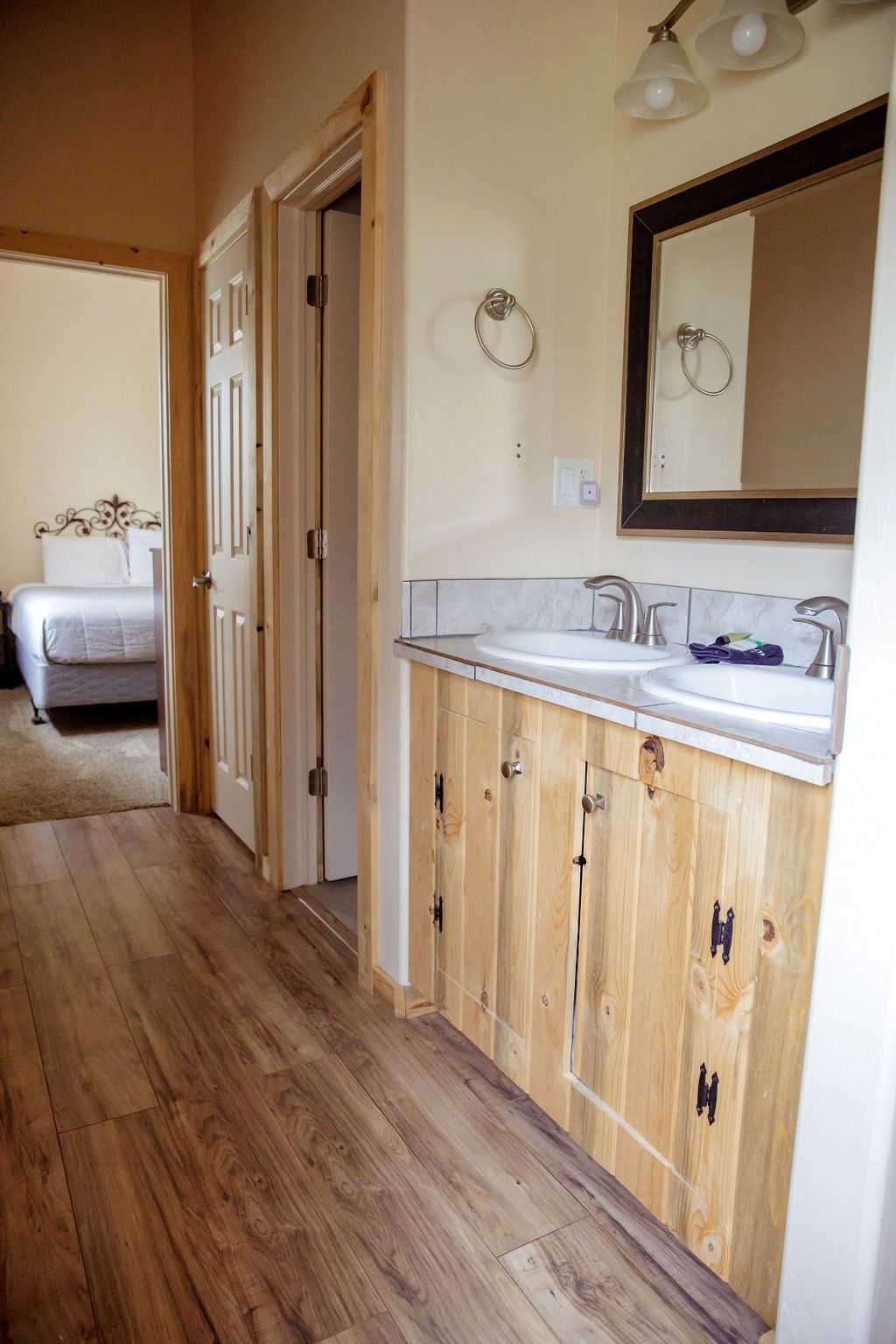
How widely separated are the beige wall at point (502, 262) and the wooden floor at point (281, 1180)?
1089 millimetres

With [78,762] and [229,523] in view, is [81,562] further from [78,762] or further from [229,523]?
[229,523]

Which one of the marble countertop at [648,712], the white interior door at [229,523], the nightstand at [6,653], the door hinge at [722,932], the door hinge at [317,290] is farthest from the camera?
the nightstand at [6,653]

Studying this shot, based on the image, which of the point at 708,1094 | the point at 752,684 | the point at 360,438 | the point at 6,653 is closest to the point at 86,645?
the point at 6,653

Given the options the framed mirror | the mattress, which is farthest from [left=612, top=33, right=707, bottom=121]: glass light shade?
the mattress

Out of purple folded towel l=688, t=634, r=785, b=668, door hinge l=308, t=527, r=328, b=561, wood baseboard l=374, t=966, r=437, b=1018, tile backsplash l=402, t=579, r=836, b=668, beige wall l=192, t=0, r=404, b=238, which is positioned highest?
beige wall l=192, t=0, r=404, b=238

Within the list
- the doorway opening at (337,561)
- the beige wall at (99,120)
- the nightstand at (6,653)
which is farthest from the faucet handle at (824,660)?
the nightstand at (6,653)

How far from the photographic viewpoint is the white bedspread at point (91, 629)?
15.5 ft

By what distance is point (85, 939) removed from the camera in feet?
8.19

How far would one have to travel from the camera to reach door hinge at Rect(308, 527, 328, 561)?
2.74 meters

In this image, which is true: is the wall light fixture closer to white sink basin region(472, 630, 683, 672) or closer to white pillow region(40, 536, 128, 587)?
white sink basin region(472, 630, 683, 672)

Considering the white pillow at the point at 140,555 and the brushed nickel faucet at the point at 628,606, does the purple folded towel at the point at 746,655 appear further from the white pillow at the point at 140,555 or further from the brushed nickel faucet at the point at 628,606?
the white pillow at the point at 140,555

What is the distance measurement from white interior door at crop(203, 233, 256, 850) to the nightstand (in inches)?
127

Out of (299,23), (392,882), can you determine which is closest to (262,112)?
(299,23)

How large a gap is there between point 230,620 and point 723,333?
190 centimetres
